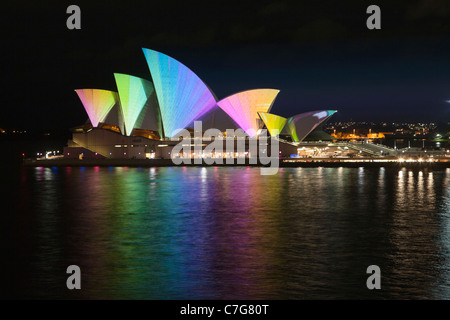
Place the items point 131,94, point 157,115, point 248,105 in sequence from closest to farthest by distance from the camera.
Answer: point 131,94, point 157,115, point 248,105

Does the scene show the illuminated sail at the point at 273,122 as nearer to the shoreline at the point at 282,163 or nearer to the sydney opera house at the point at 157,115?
the sydney opera house at the point at 157,115

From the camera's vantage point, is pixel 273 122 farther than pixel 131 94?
Yes

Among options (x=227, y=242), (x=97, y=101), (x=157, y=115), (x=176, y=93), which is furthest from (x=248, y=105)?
(x=227, y=242)


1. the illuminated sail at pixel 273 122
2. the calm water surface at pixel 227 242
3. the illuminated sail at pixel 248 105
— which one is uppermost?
the illuminated sail at pixel 248 105

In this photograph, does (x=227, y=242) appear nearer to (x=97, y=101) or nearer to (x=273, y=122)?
(x=97, y=101)

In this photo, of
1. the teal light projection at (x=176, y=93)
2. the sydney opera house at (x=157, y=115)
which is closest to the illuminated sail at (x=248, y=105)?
the sydney opera house at (x=157, y=115)

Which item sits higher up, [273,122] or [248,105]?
[248,105]

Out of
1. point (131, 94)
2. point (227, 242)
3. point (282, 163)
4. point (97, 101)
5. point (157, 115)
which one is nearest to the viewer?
point (227, 242)

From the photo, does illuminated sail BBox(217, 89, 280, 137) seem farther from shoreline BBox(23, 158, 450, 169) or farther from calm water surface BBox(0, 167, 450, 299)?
calm water surface BBox(0, 167, 450, 299)
